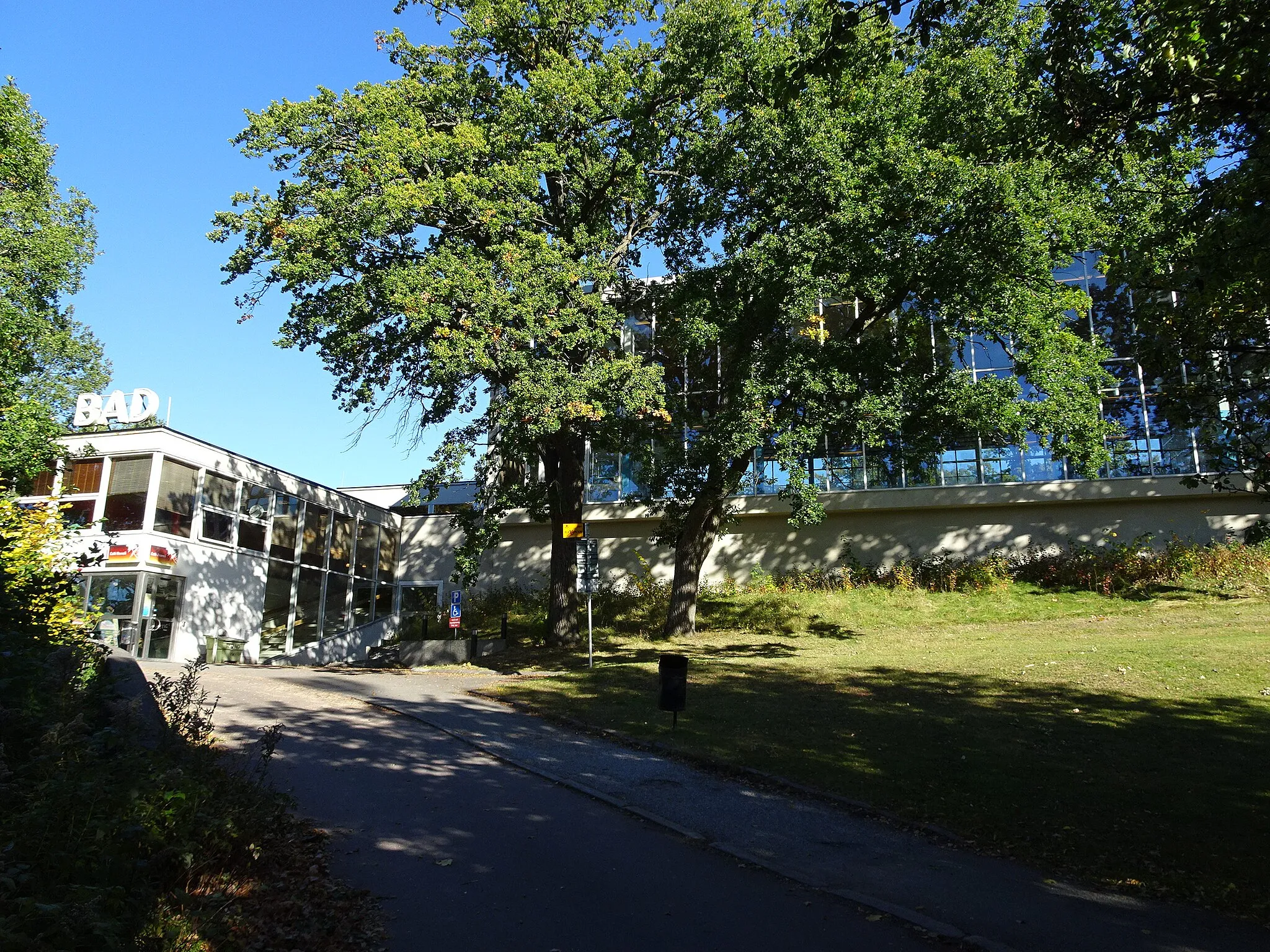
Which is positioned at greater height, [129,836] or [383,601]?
[383,601]

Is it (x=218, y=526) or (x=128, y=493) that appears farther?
(x=218, y=526)

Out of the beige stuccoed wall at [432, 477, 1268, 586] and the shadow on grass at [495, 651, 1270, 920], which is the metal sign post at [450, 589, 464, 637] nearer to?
the beige stuccoed wall at [432, 477, 1268, 586]

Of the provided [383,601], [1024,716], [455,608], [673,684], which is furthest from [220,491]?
[1024,716]

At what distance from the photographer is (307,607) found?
96.5 ft

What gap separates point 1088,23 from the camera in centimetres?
941

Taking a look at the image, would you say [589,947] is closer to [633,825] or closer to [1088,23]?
[633,825]

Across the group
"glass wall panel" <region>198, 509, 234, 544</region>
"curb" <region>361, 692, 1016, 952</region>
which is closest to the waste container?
"curb" <region>361, 692, 1016, 952</region>

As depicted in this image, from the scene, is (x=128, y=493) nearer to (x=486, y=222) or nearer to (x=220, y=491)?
(x=220, y=491)

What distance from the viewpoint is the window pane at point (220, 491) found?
25.5 metres

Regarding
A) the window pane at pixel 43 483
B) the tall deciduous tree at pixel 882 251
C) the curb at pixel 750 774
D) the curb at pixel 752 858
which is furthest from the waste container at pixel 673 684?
the window pane at pixel 43 483

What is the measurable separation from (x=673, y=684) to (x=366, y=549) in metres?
23.9

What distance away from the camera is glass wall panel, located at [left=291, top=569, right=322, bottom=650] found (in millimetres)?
28828

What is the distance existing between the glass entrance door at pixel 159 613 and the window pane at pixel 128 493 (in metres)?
1.68

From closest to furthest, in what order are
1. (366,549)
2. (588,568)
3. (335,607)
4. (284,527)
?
(588,568) → (284,527) → (335,607) → (366,549)
